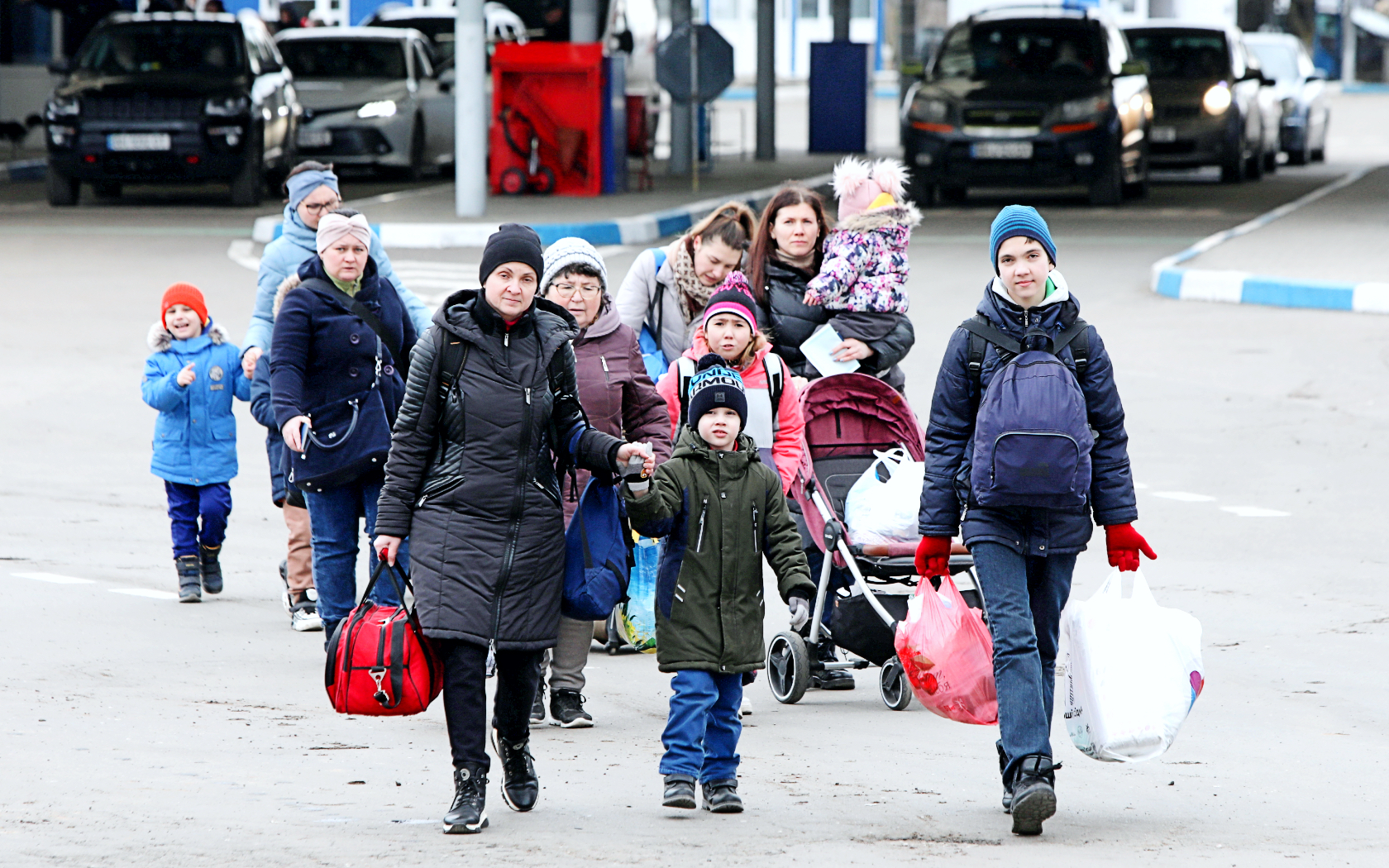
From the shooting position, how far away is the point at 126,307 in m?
15.4

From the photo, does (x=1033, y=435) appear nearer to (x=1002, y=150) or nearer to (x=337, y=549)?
(x=337, y=549)

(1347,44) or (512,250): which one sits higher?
(1347,44)

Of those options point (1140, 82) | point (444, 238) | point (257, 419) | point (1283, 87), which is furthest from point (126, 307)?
point (1283, 87)

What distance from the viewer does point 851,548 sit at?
649 cm

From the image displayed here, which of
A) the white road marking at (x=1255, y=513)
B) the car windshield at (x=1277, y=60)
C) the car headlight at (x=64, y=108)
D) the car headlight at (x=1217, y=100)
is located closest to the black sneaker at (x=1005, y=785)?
the white road marking at (x=1255, y=513)

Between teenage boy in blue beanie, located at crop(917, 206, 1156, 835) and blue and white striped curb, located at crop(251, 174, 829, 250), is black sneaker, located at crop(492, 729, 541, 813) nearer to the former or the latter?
teenage boy in blue beanie, located at crop(917, 206, 1156, 835)

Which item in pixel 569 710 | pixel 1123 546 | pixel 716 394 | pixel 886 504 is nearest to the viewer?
pixel 1123 546

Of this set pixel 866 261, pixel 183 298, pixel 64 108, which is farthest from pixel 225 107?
pixel 866 261

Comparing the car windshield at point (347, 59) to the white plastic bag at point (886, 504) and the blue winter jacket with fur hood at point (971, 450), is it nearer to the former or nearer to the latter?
the white plastic bag at point (886, 504)

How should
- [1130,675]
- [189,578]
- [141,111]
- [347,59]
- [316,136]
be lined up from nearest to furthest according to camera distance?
[1130,675] < [189,578] < [141,111] < [316,136] < [347,59]

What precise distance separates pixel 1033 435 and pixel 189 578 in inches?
156

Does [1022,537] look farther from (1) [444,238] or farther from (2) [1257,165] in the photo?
(2) [1257,165]

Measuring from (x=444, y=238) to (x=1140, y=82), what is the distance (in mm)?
8438

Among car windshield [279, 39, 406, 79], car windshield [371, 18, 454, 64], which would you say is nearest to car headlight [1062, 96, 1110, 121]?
car windshield [279, 39, 406, 79]
